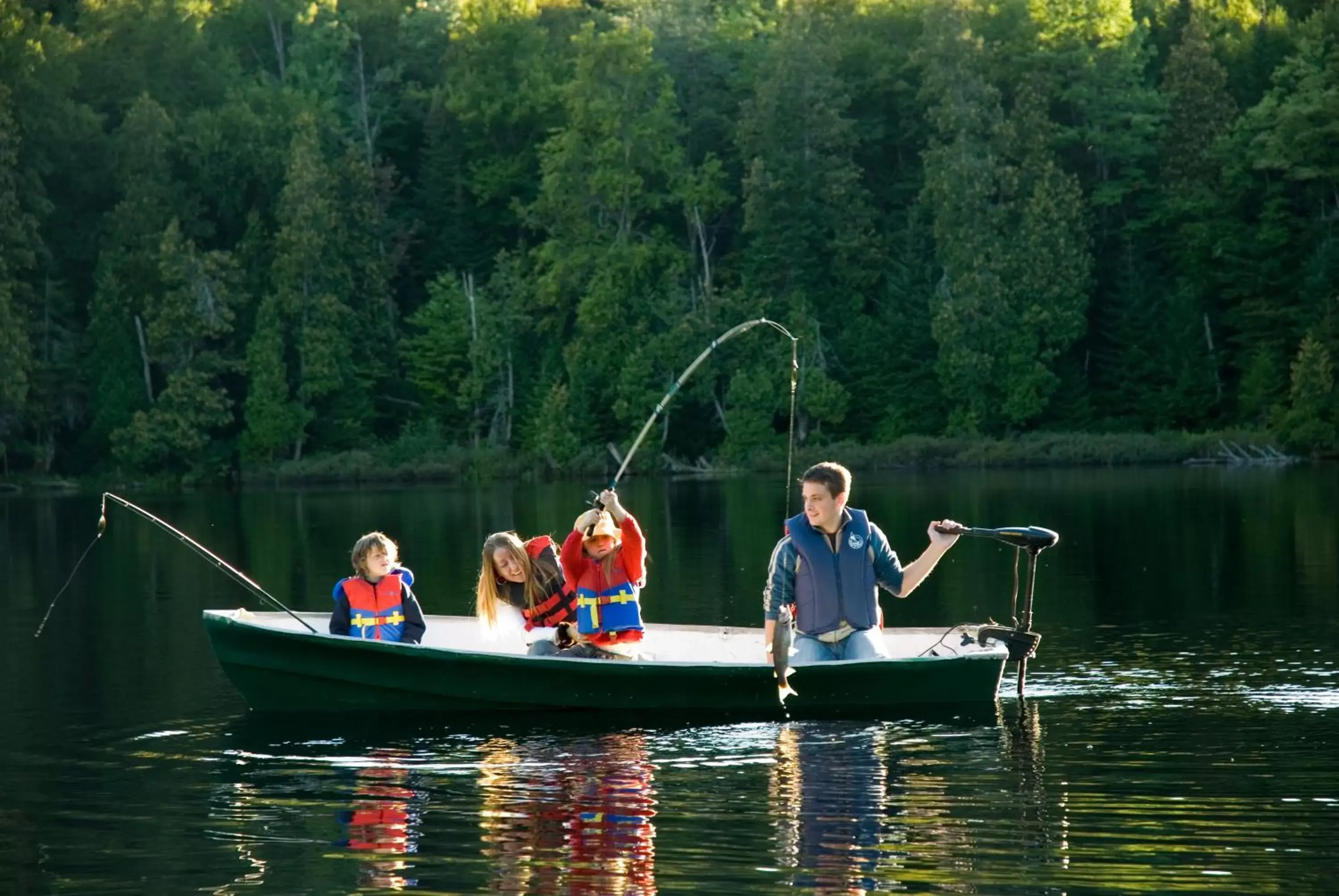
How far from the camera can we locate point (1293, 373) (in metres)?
47.5

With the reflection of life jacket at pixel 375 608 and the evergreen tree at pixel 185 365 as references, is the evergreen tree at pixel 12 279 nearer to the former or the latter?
the evergreen tree at pixel 185 365

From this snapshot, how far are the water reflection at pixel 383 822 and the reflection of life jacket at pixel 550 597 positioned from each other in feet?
5.40

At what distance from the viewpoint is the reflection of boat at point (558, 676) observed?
1301 centimetres

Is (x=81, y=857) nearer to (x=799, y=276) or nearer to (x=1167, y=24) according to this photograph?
(x=799, y=276)

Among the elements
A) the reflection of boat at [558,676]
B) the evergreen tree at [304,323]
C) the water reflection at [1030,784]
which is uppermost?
the evergreen tree at [304,323]

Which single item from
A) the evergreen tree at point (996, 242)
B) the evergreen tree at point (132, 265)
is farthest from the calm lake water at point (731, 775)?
the evergreen tree at point (132, 265)

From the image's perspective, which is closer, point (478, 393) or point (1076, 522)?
point (1076, 522)

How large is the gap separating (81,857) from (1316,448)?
41.1 meters

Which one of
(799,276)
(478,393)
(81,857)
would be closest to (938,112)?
(799,276)

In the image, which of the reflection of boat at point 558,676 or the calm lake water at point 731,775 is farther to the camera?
the reflection of boat at point 558,676

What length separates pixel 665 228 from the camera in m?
56.7

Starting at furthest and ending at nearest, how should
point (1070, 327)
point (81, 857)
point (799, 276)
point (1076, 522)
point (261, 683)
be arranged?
1. point (799, 276)
2. point (1070, 327)
3. point (1076, 522)
4. point (261, 683)
5. point (81, 857)

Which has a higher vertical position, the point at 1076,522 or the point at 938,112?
the point at 938,112

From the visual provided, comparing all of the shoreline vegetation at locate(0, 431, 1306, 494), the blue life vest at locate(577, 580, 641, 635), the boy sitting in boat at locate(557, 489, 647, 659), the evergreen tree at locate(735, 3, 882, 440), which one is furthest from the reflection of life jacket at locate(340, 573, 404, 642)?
the evergreen tree at locate(735, 3, 882, 440)
